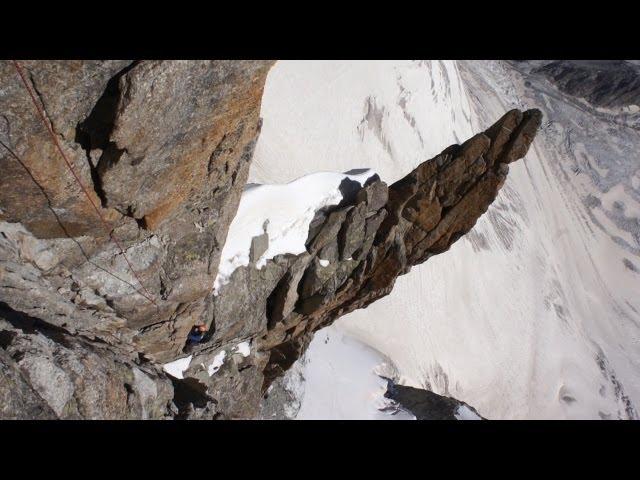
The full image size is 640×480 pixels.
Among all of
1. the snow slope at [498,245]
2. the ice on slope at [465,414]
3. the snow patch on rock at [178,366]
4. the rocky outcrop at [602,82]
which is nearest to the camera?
the snow patch on rock at [178,366]

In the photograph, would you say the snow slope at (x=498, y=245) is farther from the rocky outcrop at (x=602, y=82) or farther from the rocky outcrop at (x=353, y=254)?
the rocky outcrop at (x=353, y=254)

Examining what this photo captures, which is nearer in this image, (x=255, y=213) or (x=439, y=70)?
(x=255, y=213)

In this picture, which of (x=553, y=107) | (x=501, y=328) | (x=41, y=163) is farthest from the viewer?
(x=553, y=107)

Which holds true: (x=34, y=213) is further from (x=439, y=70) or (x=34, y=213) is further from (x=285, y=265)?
(x=439, y=70)

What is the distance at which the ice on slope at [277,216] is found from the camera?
8828mm

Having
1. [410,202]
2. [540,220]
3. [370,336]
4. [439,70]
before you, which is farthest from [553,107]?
[410,202]

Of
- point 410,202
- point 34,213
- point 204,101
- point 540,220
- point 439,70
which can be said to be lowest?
point 34,213

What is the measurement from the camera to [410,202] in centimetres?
1092

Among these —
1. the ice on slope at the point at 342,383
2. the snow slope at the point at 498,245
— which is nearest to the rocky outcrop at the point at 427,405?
the ice on slope at the point at 342,383

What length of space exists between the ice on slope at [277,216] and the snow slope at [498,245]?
5.76 meters

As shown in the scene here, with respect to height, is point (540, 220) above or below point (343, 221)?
above

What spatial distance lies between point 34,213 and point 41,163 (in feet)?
2.46

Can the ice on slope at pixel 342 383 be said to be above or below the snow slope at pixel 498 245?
below

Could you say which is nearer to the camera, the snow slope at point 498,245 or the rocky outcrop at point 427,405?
the rocky outcrop at point 427,405
